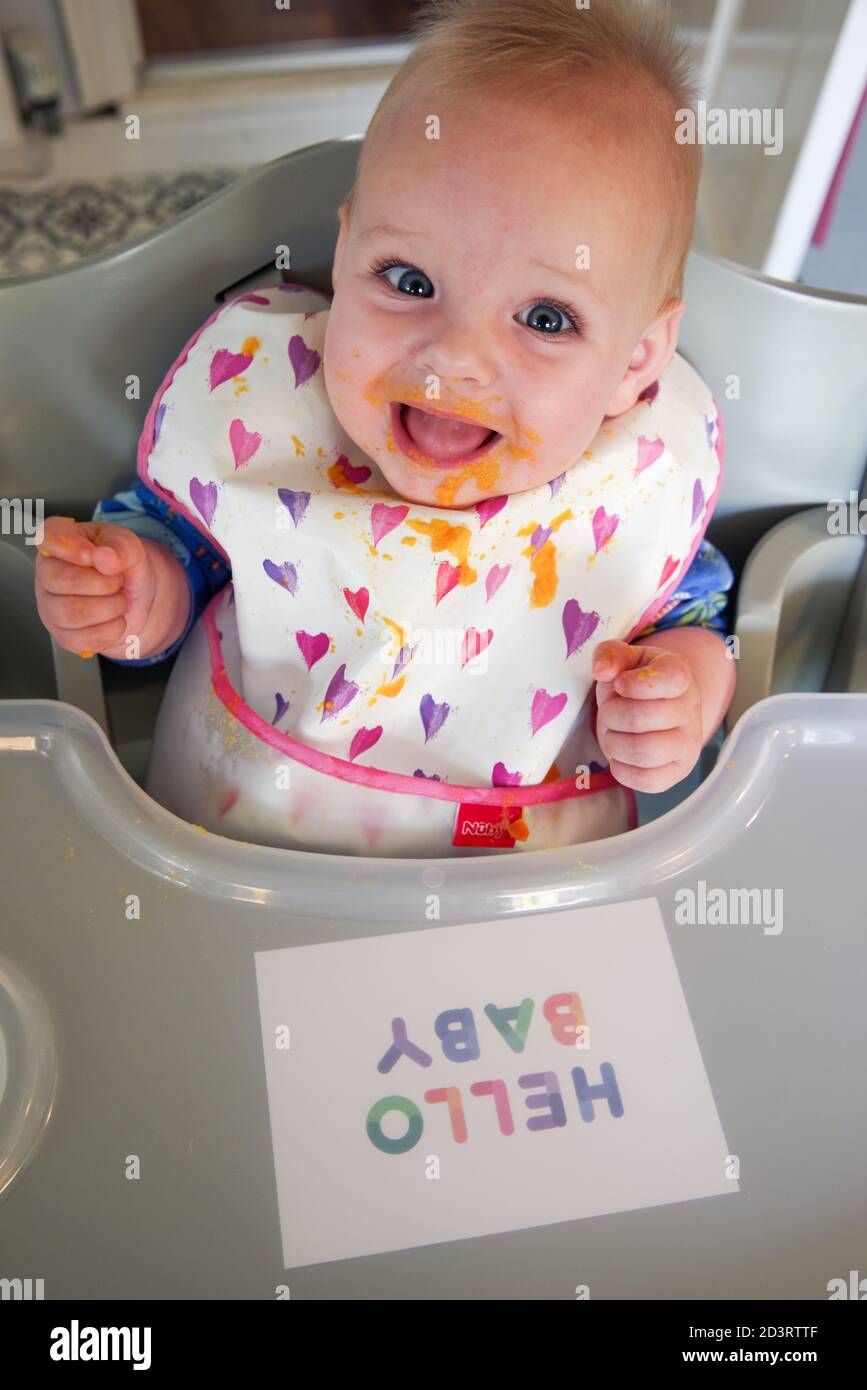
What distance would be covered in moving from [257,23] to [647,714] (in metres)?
1.98

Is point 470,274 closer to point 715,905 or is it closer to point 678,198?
point 678,198

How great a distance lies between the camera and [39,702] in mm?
775

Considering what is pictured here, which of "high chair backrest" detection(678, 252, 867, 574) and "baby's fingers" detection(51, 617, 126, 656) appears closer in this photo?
"baby's fingers" detection(51, 617, 126, 656)

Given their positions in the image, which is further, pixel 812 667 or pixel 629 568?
pixel 812 667

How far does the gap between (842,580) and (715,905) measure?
→ 1.24ft

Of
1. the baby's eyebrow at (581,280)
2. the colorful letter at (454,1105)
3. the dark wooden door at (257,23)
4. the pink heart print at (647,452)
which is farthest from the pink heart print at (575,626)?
the dark wooden door at (257,23)

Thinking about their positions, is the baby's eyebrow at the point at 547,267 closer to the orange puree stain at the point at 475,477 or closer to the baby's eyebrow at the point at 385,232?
the baby's eyebrow at the point at 385,232

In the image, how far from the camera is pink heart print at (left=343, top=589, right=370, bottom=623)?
774 mm

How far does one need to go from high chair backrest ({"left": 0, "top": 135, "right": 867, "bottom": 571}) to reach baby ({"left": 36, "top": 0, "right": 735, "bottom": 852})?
71mm

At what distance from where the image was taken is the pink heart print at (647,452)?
802mm

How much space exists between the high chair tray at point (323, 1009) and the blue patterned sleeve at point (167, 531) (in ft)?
0.55

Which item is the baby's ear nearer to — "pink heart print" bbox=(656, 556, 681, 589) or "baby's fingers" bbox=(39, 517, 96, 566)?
"pink heart print" bbox=(656, 556, 681, 589)

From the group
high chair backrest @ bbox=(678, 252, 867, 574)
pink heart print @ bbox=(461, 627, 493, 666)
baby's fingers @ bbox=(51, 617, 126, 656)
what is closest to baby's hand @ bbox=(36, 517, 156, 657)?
baby's fingers @ bbox=(51, 617, 126, 656)
